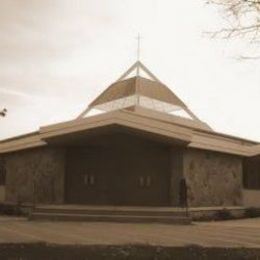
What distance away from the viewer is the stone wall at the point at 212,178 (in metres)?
24.5

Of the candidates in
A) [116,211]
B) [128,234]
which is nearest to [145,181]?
[116,211]

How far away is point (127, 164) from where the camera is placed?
A: 25281mm

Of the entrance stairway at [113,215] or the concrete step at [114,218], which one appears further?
the entrance stairway at [113,215]

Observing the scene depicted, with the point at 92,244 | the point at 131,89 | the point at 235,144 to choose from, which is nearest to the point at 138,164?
the point at 235,144

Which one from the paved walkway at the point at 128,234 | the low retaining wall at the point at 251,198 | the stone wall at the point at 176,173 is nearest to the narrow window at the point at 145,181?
the stone wall at the point at 176,173

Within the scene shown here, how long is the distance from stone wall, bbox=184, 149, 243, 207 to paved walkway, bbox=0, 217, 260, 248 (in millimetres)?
4248

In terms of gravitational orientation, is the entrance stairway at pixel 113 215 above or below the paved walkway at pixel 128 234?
above

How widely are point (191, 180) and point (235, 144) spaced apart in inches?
147

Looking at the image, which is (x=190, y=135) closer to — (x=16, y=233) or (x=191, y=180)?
(x=191, y=180)

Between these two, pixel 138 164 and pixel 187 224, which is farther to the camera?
pixel 138 164

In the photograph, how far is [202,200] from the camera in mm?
24781

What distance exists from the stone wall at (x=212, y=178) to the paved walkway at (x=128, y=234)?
167 inches

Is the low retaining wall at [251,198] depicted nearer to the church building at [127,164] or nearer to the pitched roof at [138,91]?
the church building at [127,164]

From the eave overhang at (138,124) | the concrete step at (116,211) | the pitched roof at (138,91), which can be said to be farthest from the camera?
the pitched roof at (138,91)
